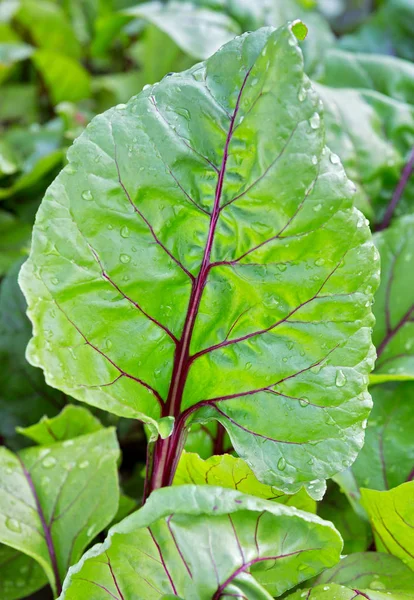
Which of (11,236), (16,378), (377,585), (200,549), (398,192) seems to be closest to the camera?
(200,549)

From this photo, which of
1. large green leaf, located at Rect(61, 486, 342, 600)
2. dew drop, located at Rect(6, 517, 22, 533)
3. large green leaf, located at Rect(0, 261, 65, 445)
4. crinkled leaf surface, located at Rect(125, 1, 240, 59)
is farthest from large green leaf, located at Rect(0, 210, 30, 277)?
large green leaf, located at Rect(61, 486, 342, 600)

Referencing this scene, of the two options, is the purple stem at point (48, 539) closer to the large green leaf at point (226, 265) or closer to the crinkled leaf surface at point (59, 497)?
the crinkled leaf surface at point (59, 497)

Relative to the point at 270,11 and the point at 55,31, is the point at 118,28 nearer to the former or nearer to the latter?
the point at 55,31

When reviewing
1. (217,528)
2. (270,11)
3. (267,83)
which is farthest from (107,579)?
(270,11)

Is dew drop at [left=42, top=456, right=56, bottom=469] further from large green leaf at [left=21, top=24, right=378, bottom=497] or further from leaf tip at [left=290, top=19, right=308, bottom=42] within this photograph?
leaf tip at [left=290, top=19, right=308, bottom=42]

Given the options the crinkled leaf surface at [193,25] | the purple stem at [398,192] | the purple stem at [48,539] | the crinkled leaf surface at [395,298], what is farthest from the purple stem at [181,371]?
the crinkled leaf surface at [193,25]

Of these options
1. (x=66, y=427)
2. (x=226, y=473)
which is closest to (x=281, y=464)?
(x=226, y=473)

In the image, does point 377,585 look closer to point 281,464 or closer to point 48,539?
point 281,464
